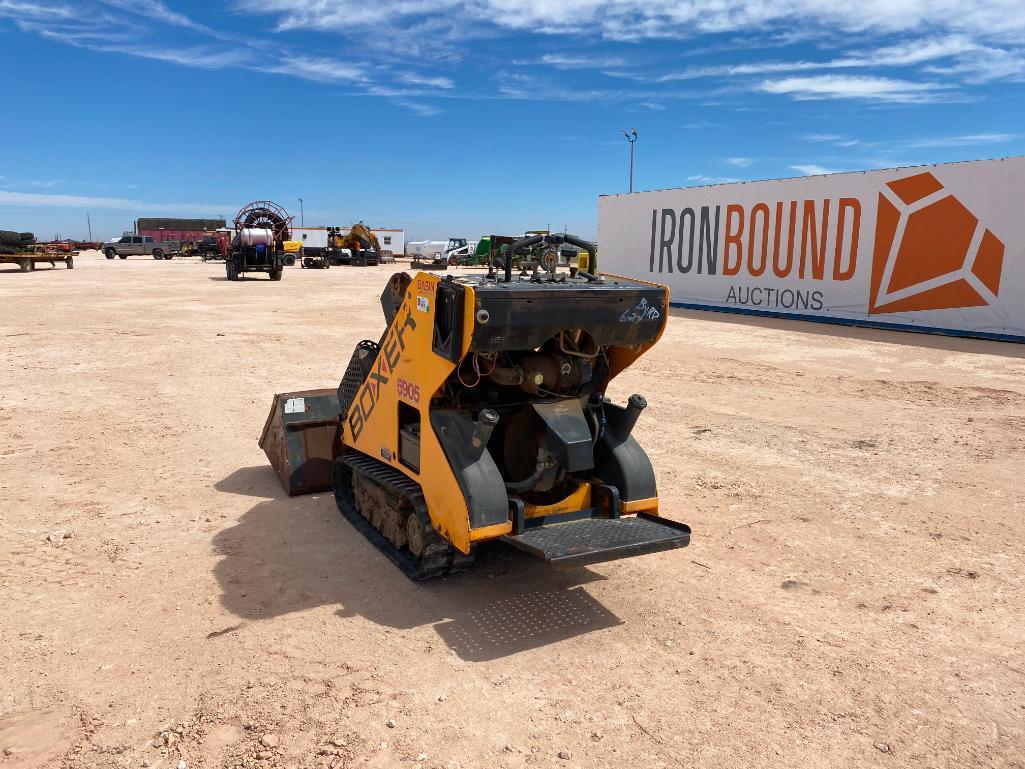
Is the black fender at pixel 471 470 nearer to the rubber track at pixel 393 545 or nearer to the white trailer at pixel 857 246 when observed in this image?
the rubber track at pixel 393 545

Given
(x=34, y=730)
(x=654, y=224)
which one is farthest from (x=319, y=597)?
(x=654, y=224)

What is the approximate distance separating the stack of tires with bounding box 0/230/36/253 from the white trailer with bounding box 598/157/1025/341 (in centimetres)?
2771

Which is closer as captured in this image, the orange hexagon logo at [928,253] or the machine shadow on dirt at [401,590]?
the machine shadow on dirt at [401,590]

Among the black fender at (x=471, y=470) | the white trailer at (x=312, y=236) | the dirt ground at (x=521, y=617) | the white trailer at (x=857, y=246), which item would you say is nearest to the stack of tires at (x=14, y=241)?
the white trailer at (x=312, y=236)

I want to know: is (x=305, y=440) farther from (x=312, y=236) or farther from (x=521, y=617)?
(x=312, y=236)

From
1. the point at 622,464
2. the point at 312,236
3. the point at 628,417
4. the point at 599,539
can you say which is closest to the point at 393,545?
the point at 599,539

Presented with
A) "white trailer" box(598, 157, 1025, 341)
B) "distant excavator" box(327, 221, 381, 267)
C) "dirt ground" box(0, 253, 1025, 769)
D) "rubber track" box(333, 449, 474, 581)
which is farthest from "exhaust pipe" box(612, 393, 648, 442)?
"distant excavator" box(327, 221, 381, 267)

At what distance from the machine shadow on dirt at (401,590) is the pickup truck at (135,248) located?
51.4 m

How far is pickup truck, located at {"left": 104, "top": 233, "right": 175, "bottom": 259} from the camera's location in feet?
165

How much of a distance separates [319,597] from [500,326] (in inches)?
78.6

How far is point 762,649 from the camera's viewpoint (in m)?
4.04

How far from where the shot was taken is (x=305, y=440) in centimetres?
627

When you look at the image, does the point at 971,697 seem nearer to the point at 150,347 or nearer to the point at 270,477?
the point at 270,477

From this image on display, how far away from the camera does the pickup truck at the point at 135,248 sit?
50.2m
